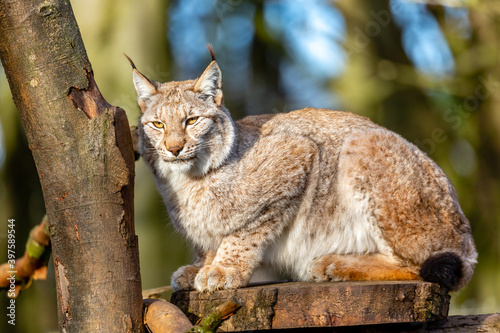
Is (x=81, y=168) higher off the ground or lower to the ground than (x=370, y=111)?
lower

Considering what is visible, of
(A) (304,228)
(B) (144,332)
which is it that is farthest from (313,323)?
(A) (304,228)

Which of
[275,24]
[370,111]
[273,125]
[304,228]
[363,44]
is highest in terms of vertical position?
[275,24]

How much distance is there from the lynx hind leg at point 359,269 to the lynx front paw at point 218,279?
671 mm

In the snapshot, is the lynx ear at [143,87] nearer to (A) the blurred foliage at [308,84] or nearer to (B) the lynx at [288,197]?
(B) the lynx at [288,197]

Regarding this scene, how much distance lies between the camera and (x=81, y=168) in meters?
3.09

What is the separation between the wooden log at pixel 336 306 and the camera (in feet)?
11.2

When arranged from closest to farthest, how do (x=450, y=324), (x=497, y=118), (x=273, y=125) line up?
(x=450, y=324) < (x=273, y=125) < (x=497, y=118)

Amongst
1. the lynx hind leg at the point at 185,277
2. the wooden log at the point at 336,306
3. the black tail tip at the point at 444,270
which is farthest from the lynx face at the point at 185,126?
the black tail tip at the point at 444,270

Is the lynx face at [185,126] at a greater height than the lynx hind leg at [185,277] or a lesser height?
greater

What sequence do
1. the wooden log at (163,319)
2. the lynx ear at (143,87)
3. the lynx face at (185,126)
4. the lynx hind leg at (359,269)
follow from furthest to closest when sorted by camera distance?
the lynx ear at (143,87)
the lynx face at (185,126)
the lynx hind leg at (359,269)
the wooden log at (163,319)

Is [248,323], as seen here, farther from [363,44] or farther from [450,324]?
[363,44]

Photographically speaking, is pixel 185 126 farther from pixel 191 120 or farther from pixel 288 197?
pixel 288 197

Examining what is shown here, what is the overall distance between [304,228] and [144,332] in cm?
182

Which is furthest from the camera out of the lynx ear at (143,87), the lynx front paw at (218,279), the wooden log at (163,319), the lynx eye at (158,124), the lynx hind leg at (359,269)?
the lynx ear at (143,87)
